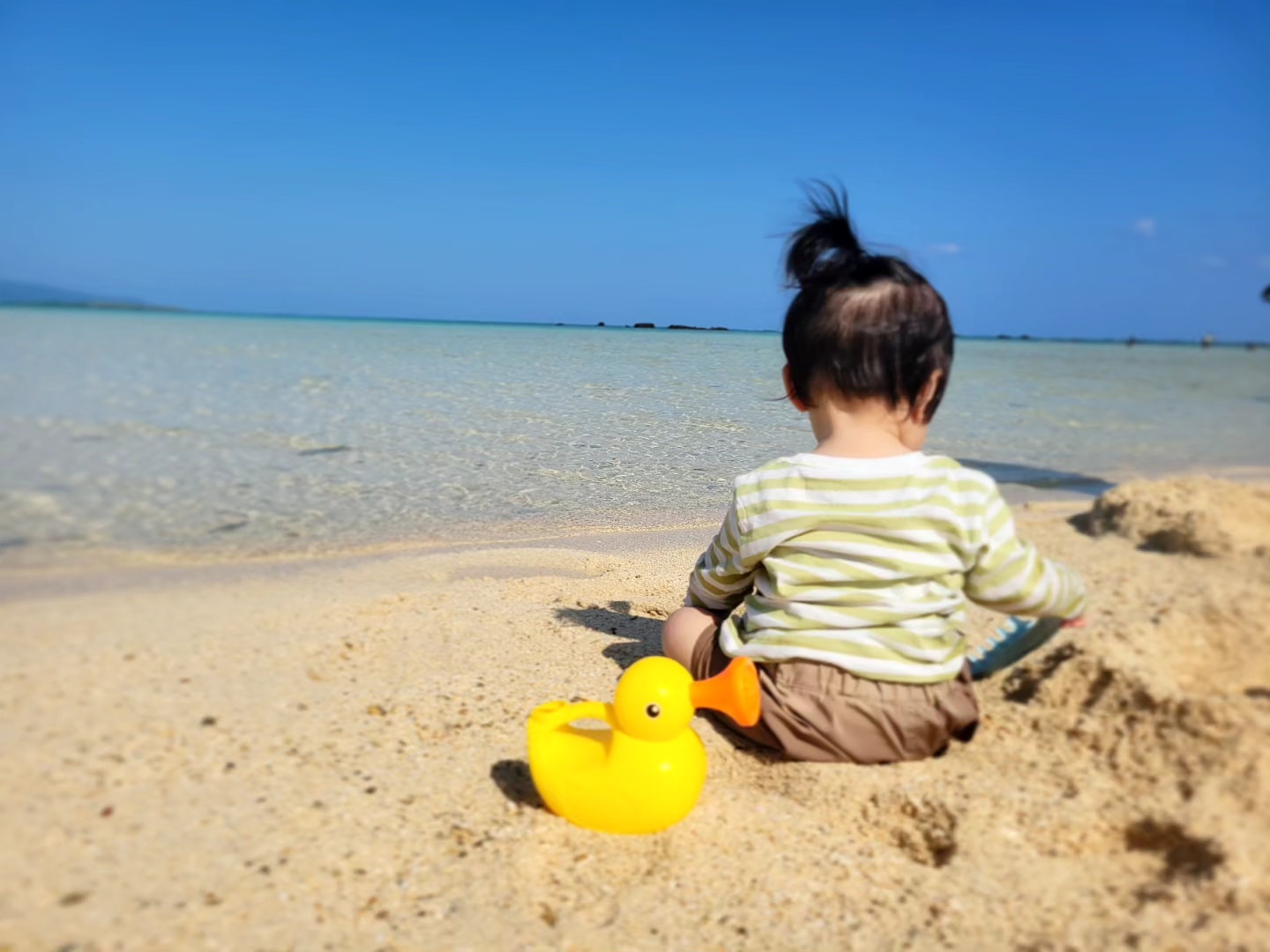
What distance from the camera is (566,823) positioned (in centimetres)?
162

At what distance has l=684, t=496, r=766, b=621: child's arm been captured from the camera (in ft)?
6.36

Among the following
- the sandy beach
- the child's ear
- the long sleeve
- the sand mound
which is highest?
the child's ear

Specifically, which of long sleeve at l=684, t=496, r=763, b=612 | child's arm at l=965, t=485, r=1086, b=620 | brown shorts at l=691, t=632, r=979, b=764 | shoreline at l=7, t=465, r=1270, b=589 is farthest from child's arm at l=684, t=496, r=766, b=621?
shoreline at l=7, t=465, r=1270, b=589

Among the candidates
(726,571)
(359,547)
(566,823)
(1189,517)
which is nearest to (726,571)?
(726,571)

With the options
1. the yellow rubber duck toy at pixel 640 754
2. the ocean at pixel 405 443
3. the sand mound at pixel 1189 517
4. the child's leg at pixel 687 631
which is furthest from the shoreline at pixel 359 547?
the yellow rubber duck toy at pixel 640 754

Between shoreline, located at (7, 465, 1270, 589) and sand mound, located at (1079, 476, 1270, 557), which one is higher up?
sand mound, located at (1079, 476, 1270, 557)

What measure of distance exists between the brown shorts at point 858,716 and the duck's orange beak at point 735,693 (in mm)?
167

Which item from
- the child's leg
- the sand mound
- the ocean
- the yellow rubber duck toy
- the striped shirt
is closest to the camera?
the yellow rubber duck toy

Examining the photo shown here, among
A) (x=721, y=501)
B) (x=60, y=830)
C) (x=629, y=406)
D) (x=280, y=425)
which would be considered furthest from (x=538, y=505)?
(x=60, y=830)

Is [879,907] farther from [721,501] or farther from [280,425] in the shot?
[280,425]

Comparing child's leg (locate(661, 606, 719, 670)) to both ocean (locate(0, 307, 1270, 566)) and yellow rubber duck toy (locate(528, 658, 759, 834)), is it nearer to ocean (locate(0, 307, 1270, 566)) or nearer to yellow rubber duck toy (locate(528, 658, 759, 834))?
yellow rubber duck toy (locate(528, 658, 759, 834))

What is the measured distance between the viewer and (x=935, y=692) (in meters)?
1.82

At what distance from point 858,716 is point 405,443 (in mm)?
4292

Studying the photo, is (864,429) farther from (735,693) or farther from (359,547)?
(359,547)
